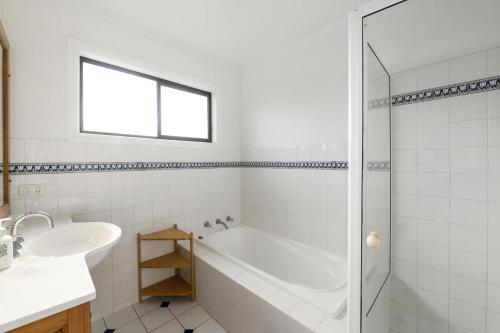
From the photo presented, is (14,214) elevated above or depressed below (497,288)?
Result: above

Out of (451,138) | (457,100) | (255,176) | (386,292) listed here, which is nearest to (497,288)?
(386,292)

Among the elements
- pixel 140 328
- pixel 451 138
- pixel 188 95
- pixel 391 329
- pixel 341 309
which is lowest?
pixel 140 328

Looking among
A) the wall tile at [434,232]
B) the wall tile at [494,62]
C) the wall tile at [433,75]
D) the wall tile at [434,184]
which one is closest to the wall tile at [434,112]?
the wall tile at [433,75]

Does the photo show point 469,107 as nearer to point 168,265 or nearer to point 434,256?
point 434,256

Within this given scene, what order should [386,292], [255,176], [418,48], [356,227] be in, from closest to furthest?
[356,227]
[386,292]
[418,48]
[255,176]

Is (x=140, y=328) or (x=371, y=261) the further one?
(x=140, y=328)

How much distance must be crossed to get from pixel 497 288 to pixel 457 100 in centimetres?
112

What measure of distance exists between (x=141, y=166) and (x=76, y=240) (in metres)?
0.72

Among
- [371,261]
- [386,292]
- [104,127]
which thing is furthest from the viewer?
[104,127]

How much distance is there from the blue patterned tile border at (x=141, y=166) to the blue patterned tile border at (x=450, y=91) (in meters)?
0.61

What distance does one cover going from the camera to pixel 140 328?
5.11 ft

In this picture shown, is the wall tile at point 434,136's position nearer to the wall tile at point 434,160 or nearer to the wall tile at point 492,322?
the wall tile at point 434,160

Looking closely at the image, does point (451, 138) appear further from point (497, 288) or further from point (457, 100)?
point (497, 288)

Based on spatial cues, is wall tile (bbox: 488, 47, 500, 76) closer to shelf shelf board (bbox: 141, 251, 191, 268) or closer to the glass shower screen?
the glass shower screen
